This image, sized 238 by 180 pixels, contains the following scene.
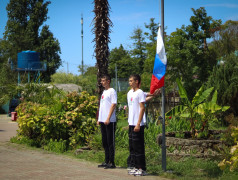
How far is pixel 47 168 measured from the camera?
280 inches

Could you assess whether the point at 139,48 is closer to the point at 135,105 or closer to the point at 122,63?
the point at 122,63

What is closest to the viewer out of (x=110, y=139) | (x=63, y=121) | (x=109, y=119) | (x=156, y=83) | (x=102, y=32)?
(x=156, y=83)

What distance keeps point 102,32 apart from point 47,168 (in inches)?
217

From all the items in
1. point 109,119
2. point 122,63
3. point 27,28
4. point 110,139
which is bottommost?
point 110,139

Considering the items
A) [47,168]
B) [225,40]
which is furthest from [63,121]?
[225,40]

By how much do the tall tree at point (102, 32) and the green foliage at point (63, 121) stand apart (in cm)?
121

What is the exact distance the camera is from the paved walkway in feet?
20.7

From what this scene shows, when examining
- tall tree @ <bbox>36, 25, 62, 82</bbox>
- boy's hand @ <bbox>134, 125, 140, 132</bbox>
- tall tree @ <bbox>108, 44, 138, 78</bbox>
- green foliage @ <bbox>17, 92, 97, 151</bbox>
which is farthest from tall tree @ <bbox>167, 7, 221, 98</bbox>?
tall tree @ <bbox>36, 25, 62, 82</bbox>

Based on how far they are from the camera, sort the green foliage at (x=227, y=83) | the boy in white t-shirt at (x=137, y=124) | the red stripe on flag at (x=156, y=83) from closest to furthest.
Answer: the boy in white t-shirt at (x=137, y=124)
the red stripe on flag at (x=156, y=83)
the green foliage at (x=227, y=83)

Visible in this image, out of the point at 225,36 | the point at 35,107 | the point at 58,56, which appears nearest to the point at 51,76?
the point at 58,56

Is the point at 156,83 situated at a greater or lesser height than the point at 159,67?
lesser

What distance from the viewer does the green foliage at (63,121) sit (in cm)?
→ 999

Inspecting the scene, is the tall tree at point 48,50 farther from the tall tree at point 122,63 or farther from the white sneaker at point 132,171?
the white sneaker at point 132,171

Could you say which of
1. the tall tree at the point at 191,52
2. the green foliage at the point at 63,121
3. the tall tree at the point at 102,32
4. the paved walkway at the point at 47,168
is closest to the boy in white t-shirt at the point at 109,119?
the paved walkway at the point at 47,168
